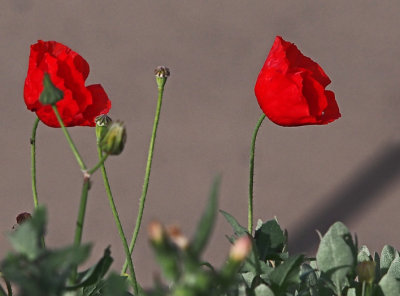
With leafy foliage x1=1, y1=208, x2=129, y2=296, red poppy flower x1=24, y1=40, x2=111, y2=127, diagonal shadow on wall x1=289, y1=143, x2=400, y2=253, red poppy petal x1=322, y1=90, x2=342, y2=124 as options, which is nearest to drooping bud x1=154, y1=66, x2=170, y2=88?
red poppy flower x1=24, y1=40, x2=111, y2=127

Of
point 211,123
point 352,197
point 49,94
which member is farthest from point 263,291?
point 211,123

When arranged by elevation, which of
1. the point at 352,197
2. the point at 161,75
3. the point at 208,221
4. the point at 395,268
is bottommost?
the point at 352,197

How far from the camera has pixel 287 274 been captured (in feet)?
2.85

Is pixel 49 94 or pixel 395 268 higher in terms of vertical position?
pixel 49 94

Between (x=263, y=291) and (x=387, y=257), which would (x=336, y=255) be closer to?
(x=263, y=291)

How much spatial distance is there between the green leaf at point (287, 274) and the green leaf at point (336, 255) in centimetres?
4

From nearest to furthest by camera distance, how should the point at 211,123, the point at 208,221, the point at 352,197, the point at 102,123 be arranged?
1. the point at 208,221
2. the point at 102,123
3. the point at 352,197
4. the point at 211,123

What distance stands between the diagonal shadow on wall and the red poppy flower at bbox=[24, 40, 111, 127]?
2054 mm

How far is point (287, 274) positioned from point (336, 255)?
0.06 meters

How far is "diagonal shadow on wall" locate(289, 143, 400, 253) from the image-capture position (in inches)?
123

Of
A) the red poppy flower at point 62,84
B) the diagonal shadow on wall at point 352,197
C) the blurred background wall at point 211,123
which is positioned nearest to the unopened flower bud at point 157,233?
the red poppy flower at point 62,84

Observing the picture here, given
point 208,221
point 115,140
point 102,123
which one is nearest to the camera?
point 208,221

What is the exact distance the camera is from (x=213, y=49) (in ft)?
13.3

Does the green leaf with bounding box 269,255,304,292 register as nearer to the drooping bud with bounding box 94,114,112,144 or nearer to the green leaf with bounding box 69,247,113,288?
the green leaf with bounding box 69,247,113,288
